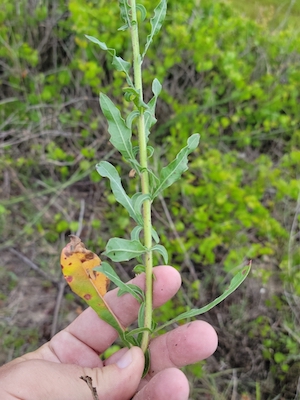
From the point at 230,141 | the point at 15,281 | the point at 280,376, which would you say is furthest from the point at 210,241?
the point at 15,281

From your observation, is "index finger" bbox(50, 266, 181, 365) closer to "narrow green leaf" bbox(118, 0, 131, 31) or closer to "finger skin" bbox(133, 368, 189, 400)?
"finger skin" bbox(133, 368, 189, 400)

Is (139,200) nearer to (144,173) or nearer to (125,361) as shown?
(144,173)

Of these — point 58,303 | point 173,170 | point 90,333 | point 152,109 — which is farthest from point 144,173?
point 58,303

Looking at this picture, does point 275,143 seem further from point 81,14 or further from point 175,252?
point 81,14

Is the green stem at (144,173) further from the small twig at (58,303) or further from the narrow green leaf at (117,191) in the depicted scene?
the small twig at (58,303)

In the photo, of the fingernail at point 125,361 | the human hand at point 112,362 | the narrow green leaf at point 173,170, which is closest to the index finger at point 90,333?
the human hand at point 112,362

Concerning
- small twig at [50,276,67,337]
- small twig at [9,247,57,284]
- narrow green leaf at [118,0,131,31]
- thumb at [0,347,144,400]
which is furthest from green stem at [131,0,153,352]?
small twig at [9,247,57,284]
